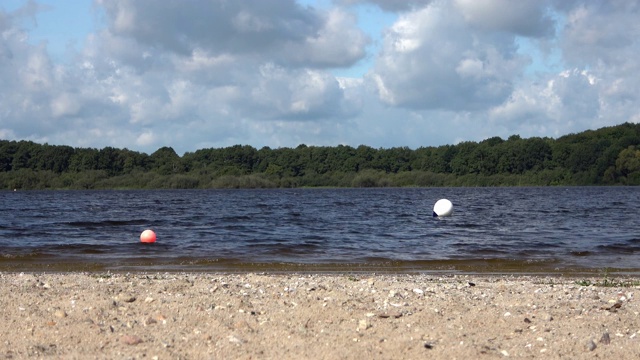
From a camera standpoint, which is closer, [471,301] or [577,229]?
[471,301]

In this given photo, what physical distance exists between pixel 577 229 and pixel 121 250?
17147mm

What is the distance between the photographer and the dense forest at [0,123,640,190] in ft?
477

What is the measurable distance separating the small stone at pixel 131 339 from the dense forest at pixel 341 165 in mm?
139507

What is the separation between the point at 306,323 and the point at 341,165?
166 meters

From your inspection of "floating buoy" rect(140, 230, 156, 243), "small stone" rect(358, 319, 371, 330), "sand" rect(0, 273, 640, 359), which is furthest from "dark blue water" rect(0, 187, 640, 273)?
"small stone" rect(358, 319, 371, 330)

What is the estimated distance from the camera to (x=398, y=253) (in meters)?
20.4

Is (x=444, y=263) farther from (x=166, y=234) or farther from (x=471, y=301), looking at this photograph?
(x=166, y=234)

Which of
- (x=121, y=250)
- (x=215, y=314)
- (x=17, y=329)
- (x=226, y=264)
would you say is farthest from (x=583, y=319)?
(x=121, y=250)

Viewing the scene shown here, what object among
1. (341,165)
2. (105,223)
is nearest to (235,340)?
(105,223)

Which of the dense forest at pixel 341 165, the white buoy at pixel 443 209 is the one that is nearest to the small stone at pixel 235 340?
the white buoy at pixel 443 209

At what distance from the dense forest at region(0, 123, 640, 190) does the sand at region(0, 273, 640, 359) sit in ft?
447

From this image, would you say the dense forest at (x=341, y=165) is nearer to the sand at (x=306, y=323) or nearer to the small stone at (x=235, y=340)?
the sand at (x=306, y=323)

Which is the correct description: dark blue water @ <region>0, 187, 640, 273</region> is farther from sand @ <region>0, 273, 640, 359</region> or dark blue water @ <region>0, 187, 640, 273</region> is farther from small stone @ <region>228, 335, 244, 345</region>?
small stone @ <region>228, 335, 244, 345</region>

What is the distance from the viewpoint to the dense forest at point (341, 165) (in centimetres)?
14525
